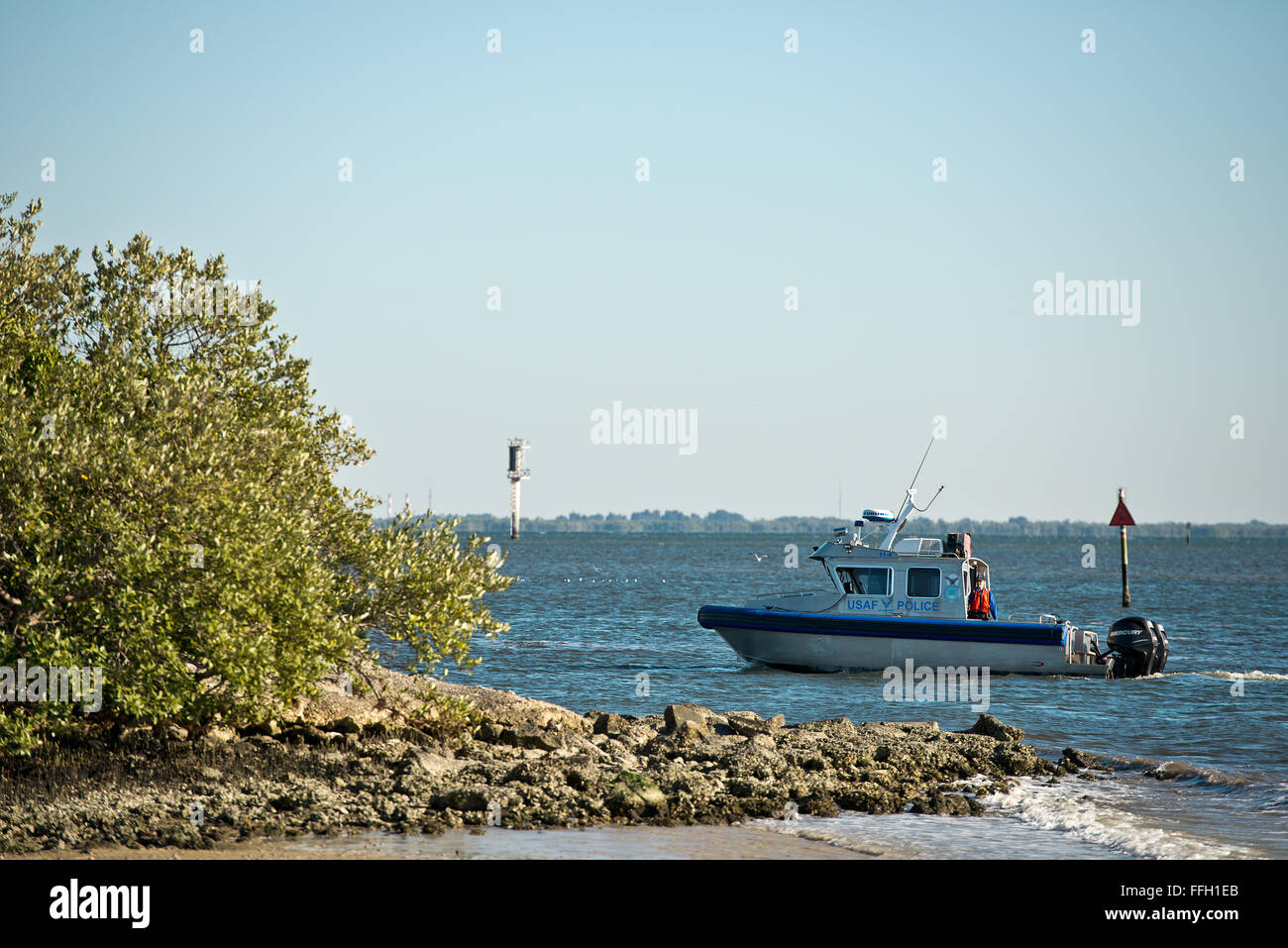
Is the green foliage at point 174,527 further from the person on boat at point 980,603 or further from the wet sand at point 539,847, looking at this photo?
the person on boat at point 980,603

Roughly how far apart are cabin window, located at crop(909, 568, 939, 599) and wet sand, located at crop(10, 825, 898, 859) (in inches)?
569

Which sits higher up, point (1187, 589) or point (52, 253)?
point (52, 253)

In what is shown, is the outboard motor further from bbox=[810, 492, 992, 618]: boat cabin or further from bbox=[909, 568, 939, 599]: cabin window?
bbox=[909, 568, 939, 599]: cabin window

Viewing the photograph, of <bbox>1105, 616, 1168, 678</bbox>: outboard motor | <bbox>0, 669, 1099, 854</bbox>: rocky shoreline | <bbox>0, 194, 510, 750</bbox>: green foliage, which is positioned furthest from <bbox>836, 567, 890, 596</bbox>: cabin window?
<bbox>0, 194, 510, 750</bbox>: green foliage

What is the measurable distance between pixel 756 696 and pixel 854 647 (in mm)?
3008

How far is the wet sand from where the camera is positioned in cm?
1118

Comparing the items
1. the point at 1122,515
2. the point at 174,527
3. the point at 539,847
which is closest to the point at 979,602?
the point at 539,847

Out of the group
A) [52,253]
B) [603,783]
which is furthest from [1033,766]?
[52,253]

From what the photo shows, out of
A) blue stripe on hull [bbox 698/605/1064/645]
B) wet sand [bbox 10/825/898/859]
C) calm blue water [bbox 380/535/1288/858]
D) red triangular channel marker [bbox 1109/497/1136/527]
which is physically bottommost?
calm blue water [bbox 380/535/1288/858]

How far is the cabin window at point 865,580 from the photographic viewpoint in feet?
88.7

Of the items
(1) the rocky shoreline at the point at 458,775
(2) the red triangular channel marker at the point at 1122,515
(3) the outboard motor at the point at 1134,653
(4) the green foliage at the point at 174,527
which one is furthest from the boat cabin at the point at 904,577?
(2) the red triangular channel marker at the point at 1122,515

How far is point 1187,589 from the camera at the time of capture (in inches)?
2904

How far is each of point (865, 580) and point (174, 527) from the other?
17.5 meters
